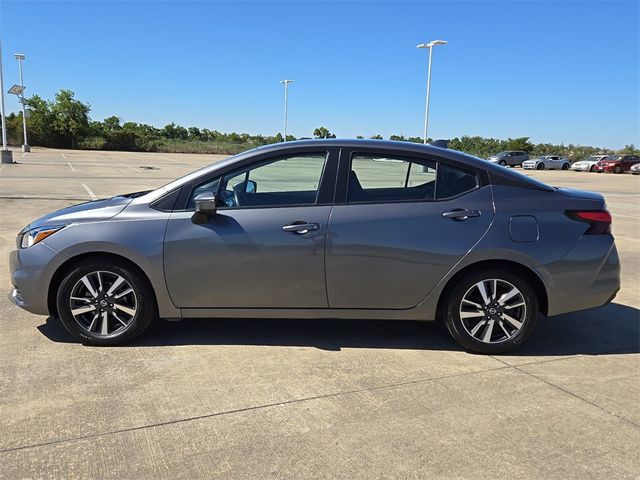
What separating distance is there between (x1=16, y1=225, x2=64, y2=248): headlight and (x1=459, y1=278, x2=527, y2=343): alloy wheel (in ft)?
10.5

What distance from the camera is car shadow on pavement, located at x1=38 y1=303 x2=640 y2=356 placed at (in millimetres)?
4285

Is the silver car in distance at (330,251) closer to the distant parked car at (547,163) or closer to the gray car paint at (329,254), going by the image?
the gray car paint at (329,254)

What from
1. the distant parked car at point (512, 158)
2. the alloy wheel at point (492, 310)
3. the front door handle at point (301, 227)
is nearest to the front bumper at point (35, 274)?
the front door handle at point (301, 227)

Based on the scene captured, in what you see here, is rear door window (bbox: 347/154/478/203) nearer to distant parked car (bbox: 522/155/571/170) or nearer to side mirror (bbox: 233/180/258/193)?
side mirror (bbox: 233/180/258/193)

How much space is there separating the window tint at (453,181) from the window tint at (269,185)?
0.93m

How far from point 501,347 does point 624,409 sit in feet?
3.20

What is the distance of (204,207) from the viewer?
3863 millimetres

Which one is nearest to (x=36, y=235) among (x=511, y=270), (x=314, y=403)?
(x=314, y=403)

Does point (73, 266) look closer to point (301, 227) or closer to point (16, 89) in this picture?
point (301, 227)

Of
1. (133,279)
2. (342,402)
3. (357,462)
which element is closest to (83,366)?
(133,279)

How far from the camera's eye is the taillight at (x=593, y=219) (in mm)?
4078

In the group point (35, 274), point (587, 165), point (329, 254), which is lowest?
point (35, 274)

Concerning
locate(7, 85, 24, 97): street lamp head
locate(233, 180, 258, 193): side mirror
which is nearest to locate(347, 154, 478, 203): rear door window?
locate(233, 180, 258, 193): side mirror

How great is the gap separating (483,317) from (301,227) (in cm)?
157
